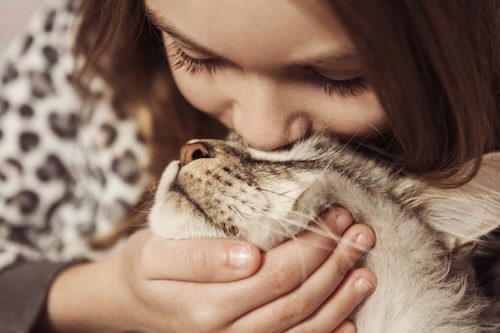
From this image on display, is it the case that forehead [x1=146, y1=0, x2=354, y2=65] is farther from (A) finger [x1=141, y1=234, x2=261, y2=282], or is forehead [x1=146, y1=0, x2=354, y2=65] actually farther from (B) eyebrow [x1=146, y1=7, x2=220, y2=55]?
(A) finger [x1=141, y1=234, x2=261, y2=282]

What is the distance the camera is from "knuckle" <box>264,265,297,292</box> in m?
1.01

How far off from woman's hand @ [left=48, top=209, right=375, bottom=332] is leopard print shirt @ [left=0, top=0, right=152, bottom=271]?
0.63 meters

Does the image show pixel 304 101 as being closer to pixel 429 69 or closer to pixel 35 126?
pixel 429 69

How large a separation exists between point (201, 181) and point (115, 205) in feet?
2.59

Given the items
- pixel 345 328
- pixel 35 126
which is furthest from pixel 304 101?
pixel 35 126

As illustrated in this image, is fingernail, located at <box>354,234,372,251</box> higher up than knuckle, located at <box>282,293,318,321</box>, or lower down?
higher up

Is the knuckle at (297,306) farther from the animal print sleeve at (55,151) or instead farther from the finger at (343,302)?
the animal print sleeve at (55,151)

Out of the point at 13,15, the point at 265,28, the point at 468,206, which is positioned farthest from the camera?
the point at 13,15

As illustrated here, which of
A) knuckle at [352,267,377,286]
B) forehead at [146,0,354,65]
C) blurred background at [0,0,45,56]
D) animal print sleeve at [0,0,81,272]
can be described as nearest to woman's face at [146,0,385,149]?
forehead at [146,0,354,65]

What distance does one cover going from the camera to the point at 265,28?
88 centimetres

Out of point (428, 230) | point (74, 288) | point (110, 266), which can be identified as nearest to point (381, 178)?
point (428, 230)

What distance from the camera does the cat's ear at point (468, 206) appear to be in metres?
1.08

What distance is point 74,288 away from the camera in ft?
4.96

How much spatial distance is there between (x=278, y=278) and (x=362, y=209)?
0.62 feet
